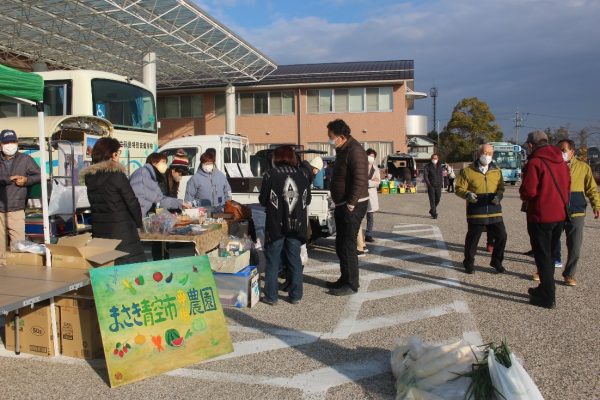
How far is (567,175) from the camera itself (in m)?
5.76

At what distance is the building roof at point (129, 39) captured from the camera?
Answer: 59.6 ft

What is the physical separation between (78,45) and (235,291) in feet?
68.1

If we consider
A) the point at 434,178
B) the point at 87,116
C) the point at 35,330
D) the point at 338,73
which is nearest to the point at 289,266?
the point at 35,330

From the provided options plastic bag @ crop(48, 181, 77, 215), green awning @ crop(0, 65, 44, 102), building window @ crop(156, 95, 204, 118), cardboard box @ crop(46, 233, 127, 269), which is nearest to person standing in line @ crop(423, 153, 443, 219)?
plastic bag @ crop(48, 181, 77, 215)

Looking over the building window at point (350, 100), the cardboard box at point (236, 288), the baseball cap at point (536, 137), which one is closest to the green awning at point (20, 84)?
the cardboard box at point (236, 288)

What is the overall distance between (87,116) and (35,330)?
5.46 meters

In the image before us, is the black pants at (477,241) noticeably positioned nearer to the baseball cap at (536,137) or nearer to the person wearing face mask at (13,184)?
the baseball cap at (536,137)

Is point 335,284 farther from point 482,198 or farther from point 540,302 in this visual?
point 482,198

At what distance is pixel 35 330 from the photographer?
4.38 meters

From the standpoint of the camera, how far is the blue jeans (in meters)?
5.91

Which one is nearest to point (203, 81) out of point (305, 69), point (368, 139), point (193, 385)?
point (305, 69)

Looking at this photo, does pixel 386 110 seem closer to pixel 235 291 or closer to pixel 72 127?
pixel 72 127

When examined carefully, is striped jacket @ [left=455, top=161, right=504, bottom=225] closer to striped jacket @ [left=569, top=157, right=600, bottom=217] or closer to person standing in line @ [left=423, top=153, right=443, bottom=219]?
striped jacket @ [left=569, top=157, right=600, bottom=217]

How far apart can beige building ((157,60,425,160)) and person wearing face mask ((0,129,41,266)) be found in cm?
2409
